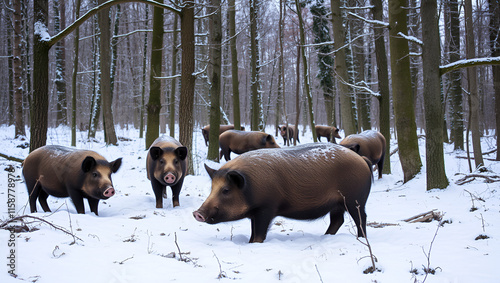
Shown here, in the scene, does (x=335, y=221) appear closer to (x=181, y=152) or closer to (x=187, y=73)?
(x=181, y=152)

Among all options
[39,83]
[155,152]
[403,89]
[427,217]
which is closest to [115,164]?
[155,152]

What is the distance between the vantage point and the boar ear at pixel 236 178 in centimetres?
443

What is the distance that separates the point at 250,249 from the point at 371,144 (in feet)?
25.4

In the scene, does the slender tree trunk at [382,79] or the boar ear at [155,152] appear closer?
the boar ear at [155,152]

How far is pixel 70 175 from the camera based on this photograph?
6172 mm

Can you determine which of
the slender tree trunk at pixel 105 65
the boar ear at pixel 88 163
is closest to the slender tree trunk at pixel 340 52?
the boar ear at pixel 88 163

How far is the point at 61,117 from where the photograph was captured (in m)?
21.7

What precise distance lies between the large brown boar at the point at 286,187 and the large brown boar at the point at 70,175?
2.22 m

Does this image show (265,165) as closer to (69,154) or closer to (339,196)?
(339,196)

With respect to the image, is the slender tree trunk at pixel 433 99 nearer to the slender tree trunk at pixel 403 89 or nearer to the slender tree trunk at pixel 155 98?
the slender tree trunk at pixel 403 89

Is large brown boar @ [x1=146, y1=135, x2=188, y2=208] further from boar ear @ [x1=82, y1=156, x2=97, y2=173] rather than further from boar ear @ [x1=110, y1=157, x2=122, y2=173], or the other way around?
boar ear @ [x1=82, y1=156, x2=97, y2=173]

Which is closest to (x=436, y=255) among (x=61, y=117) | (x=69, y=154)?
(x=69, y=154)

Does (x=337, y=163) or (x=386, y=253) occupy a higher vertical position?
(x=337, y=163)

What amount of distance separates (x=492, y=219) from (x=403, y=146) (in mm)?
3938
